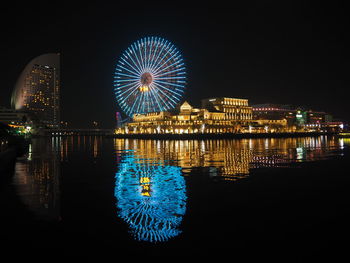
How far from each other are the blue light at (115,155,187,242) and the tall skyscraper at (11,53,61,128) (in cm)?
11183

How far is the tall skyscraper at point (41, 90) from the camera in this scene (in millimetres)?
115562

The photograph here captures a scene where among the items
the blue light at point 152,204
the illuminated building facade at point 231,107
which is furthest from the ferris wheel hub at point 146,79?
the illuminated building facade at point 231,107

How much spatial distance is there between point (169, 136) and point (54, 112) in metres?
82.6

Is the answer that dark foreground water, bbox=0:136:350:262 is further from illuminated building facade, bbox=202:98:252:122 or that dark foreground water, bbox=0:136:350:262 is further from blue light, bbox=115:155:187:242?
illuminated building facade, bbox=202:98:252:122

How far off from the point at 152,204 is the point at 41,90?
130165 millimetres

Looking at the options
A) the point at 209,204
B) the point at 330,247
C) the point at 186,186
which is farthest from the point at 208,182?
the point at 330,247

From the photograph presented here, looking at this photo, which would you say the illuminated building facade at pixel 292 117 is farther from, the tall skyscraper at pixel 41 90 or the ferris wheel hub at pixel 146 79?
the tall skyscraper at pixel 41 90

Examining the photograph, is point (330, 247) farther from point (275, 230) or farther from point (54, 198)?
point (54, 198)

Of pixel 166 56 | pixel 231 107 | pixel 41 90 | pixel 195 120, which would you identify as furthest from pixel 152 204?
pixel 41 90

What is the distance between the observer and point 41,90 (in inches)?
4963

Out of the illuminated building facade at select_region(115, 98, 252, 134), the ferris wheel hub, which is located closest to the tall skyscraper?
the illuminated building facade at select_region(115, 98, 252, 134)

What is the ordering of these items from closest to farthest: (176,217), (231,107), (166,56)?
(176,217)
(166,56)
(231,107)

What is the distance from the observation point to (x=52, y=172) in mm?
15266

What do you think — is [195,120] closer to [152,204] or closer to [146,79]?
[146,79]
